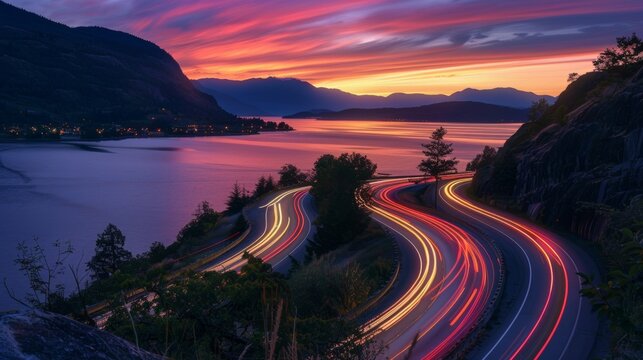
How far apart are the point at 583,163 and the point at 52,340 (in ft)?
146

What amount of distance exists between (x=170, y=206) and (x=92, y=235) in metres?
20.4

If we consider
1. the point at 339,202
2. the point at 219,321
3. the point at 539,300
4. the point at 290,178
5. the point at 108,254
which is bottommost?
the point at 108,254

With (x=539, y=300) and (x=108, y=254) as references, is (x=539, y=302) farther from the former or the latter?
(x=108, y=254)

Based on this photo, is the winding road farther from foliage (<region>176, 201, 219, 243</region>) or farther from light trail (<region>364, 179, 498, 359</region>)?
foliage (<region>176, 201, 219, 243</region>)

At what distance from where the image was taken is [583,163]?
133ft

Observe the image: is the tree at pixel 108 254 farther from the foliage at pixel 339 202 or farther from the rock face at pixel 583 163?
the rock face at pixel 583 163

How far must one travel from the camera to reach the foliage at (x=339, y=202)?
1661 inches

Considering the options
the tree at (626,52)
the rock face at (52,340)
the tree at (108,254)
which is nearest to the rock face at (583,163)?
the tree at (626,52)

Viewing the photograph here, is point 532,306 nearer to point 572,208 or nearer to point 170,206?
point 572,208

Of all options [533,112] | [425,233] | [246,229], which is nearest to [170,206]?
[246,229]

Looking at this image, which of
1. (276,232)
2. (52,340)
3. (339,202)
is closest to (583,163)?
(339,202)

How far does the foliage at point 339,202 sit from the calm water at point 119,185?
65.1 ft

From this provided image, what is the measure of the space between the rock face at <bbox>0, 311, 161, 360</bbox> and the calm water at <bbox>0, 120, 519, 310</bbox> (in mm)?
20655

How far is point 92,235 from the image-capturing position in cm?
6278
